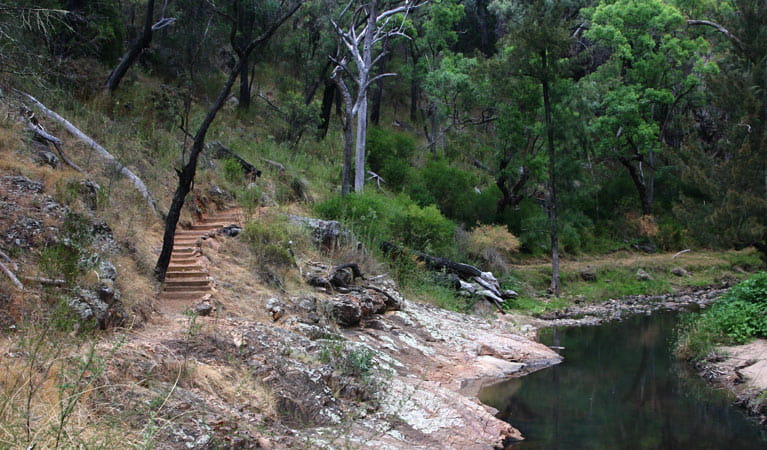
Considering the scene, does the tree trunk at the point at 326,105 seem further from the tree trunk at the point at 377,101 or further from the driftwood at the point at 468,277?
the driftwood at the point at 468,277

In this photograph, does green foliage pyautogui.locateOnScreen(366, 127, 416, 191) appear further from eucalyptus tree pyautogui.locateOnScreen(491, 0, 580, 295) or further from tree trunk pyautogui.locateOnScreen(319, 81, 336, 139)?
eucalyptus tree pyautogui.locateOnScreen(491, 0, 580, 295)

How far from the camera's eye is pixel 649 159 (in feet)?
113

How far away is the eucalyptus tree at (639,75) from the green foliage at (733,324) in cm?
1708

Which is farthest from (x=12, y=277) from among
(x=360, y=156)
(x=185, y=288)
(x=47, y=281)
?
(x=360, y=156)

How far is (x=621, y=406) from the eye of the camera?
425 inches

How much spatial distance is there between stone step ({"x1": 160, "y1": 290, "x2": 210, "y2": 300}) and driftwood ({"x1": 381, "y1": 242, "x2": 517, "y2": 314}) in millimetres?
8354

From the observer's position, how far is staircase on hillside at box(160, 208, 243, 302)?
1007cm

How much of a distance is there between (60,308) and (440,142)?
31.5 metres

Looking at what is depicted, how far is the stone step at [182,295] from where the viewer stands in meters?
9.92

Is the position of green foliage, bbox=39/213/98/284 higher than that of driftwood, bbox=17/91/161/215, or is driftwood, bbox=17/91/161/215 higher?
driftwood, bbox=17/91/161/215

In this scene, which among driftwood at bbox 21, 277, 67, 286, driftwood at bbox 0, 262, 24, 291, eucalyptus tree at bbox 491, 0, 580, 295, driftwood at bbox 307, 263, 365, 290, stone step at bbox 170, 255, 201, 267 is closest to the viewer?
driftwood at bbox 0, 262, 24, 291

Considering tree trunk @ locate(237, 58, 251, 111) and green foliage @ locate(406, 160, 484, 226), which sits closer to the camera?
tree trunk @ locate(237, 58, 251, 111)

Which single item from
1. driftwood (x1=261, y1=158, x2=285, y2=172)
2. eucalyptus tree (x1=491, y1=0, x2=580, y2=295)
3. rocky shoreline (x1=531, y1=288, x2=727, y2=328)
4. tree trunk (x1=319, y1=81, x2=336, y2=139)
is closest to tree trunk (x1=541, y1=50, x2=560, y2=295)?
eucalyptus tree (x1=491, y1=0, x2=580, y2=295)

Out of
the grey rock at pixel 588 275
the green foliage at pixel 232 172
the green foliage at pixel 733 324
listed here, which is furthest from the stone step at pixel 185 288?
the grey rock at pixel 588 275
